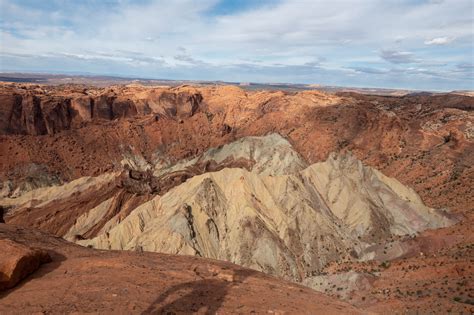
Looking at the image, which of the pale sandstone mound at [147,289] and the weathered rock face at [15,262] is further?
the weathered rock face at [15,262]

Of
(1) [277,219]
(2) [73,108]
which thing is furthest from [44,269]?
(2) [73,108]

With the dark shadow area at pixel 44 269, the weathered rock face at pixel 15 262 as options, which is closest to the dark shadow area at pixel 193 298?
the dark shadow area at pixel 44 269

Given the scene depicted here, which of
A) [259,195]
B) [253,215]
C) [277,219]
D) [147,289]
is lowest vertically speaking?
[277,219]

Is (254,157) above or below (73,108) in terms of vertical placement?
below

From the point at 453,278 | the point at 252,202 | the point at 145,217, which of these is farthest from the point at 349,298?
the point at 145,217

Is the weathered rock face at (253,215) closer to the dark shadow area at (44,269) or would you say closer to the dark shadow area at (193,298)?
the dark shadow area at (44,269)

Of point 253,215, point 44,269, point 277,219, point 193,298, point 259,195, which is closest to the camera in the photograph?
point 193,298

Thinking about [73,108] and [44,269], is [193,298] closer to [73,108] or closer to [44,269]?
Result: [44,269]

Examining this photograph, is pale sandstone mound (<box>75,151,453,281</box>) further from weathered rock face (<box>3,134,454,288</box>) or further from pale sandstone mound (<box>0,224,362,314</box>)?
pale sandstone mound (<box>0,224,362,314</box>)
